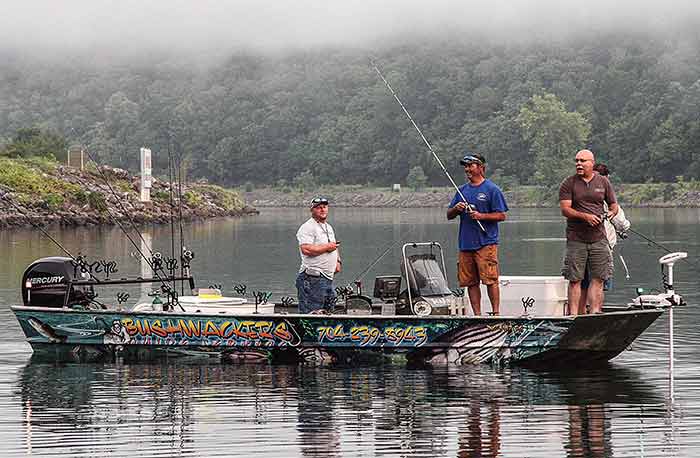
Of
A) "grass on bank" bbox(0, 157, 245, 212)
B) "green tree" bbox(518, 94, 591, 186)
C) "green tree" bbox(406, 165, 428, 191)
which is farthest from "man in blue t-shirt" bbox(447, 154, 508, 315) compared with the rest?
"green tree" bbox(406, 165, 428, 191)

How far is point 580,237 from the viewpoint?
15945 millimetres

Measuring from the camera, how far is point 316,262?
54.5 feet

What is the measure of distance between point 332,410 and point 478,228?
3.17m

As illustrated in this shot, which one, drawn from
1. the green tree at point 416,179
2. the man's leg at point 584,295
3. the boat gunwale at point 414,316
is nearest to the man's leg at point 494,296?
the boat gunwale at point 414,316

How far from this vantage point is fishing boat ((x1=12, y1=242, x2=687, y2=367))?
15945 millimetres

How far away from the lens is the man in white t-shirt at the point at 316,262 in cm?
1655

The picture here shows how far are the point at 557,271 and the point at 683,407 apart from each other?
19.0m

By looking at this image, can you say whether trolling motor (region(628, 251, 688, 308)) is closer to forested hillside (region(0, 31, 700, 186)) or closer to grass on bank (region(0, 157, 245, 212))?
grass on bank (region(0, 157, 245, 212))

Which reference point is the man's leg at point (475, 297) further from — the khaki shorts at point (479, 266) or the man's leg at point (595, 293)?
the man's leg at point (595, 293)

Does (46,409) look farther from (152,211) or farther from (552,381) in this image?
(152,211)

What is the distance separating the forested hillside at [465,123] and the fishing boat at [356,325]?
125m

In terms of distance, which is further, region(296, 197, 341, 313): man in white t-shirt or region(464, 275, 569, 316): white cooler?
region(296, 197, 341, 313): man in white t-shirt

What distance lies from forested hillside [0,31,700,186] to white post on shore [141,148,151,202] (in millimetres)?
74974

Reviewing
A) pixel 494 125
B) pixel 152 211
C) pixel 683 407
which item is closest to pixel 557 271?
pixel 683 407
